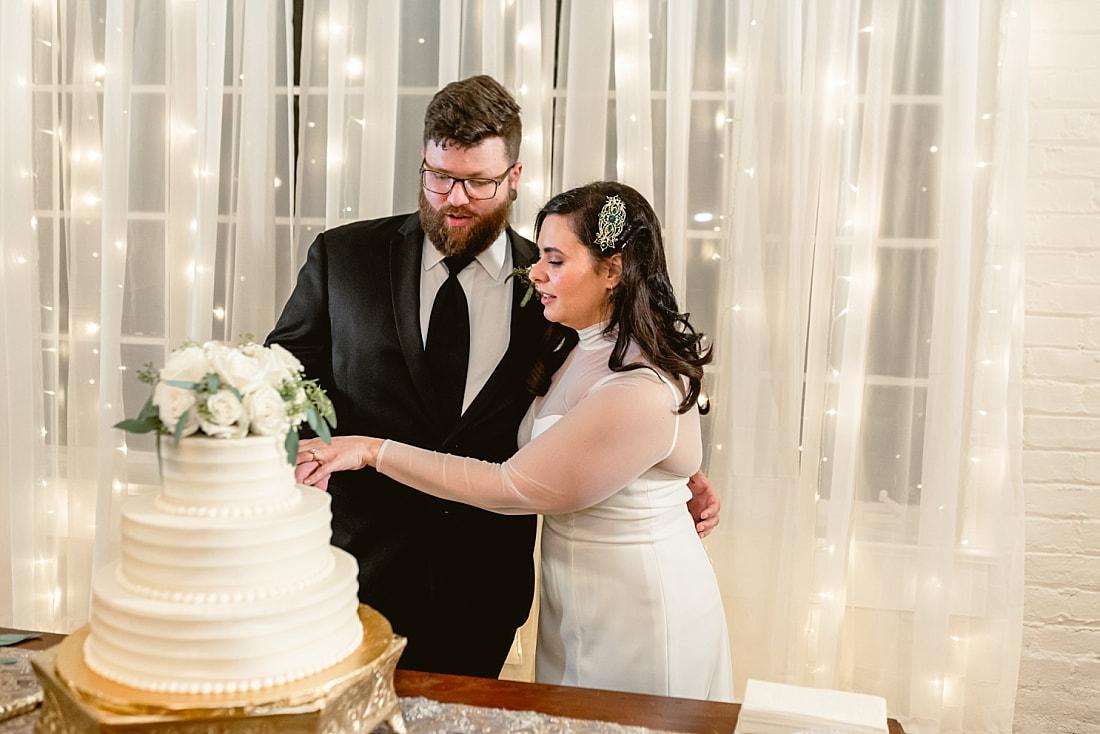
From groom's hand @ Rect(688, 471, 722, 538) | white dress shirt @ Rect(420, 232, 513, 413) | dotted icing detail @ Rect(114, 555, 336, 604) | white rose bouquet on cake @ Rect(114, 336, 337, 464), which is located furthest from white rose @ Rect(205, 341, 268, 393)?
groom's hand @ Rect(688, 471, 722, 538)

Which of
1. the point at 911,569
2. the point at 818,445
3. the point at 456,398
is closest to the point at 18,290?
the point at 456,398

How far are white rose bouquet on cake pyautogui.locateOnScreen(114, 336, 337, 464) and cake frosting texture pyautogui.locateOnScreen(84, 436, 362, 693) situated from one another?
0.02 metres

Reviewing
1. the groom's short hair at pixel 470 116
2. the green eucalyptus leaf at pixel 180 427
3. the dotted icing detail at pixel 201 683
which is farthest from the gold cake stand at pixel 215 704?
the groom's short hair at pixel 470 116

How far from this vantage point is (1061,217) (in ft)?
9.05

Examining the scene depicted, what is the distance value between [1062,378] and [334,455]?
218cm

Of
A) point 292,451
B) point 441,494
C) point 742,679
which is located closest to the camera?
point 292,451

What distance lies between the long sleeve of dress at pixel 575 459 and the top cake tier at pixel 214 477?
0.71 metres

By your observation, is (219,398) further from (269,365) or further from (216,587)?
(216,587)

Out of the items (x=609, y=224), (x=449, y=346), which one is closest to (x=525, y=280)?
(x=449, y=346)

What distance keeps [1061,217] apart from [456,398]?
74.4 inches

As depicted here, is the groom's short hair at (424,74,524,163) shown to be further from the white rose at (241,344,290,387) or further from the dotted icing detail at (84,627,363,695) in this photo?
the dotted icing detail at (84,627,363,695)

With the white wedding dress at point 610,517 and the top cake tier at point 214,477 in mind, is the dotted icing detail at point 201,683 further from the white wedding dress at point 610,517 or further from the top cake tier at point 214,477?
the white wedding dress at point 610,517

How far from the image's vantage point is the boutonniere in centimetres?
226

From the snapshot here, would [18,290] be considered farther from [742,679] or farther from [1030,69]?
[1030,69]
